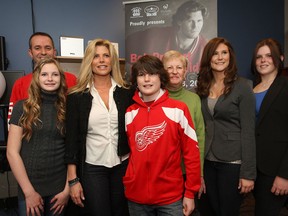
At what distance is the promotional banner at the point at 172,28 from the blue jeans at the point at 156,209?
6.04ft

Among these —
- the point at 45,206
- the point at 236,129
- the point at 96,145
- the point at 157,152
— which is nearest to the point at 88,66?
the point at 96,145

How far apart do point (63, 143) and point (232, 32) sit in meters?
3.67

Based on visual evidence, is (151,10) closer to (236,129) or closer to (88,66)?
(88,66)

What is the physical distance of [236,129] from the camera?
1717 mm

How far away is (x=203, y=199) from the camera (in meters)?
1.94

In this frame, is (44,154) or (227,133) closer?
(44,154)

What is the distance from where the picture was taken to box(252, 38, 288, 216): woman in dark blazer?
168cm

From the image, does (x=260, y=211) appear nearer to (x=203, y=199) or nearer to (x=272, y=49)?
(x=203, y=199)

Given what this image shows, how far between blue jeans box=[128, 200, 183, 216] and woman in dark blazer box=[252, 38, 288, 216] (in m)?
0.64

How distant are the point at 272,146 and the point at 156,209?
2.80ft

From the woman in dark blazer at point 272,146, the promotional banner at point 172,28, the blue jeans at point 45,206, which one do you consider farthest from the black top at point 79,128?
the promotional banner at point 172,28

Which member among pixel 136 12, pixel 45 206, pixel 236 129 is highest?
pixel 136 12

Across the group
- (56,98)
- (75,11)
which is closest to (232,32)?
(75,11)

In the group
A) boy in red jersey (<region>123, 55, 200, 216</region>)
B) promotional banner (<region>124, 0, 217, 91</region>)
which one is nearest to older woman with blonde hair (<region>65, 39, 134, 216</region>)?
boy in red jersey (<region>123, 55, 200, 216</region>)
